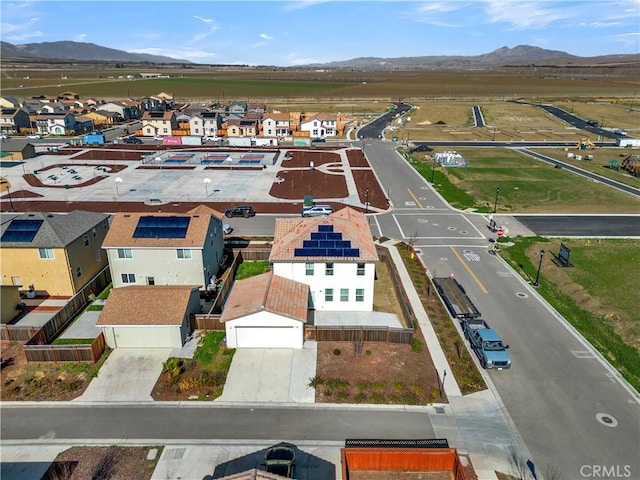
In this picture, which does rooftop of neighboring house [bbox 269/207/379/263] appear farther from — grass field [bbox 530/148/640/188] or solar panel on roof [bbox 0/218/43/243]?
grass field [bbox 530/148/640/188]

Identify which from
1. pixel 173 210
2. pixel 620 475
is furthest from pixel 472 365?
pixel 173 210

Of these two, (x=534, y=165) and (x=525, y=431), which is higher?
(x=534, y=165)

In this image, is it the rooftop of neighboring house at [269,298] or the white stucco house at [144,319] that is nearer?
the rooftop of neighboring house at [269,298]

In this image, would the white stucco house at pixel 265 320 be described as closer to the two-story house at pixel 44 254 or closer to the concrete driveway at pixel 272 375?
the concrete driveway at pixel 272 375

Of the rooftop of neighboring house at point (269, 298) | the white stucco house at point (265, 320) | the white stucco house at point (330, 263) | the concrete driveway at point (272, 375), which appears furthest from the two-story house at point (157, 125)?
the concrete driveway at point (272, 375)

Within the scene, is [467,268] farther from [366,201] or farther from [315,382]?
[366,201]

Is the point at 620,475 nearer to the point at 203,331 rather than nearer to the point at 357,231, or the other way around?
the point at 357,231
